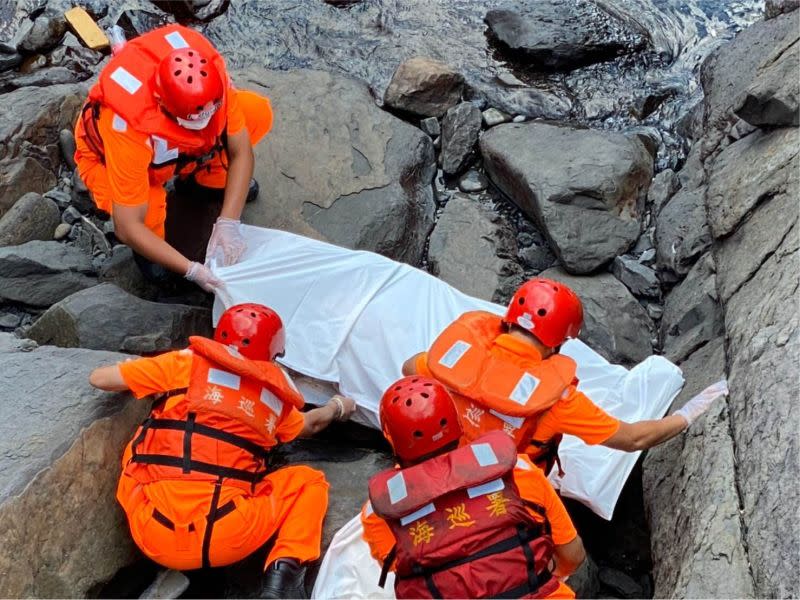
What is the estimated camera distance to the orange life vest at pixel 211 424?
371cm

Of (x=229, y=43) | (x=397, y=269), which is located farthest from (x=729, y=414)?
(x=229, y=43)

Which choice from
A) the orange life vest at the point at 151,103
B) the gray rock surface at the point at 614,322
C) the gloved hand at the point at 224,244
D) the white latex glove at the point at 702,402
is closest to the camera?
the white latex glove at the point at 702,402

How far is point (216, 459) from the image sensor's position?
373cm

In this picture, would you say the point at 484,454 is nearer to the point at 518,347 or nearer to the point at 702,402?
the point at 518,347

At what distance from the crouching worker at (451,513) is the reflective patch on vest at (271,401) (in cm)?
79

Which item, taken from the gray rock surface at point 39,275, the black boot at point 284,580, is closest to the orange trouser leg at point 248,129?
the gray rock surface at point 39,275

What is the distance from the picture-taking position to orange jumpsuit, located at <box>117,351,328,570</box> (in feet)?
12.1

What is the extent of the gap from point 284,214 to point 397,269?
109 cm

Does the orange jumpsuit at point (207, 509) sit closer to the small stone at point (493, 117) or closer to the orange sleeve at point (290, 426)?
the orange sleeve at point (290, 426)

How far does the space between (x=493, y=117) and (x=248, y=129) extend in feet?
6.67

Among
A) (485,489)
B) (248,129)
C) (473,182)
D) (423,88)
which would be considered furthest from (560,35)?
(485,489)

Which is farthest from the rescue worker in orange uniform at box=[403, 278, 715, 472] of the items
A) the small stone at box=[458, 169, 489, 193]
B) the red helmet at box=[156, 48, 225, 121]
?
the small stone at box=[458, 169, 489, 193]

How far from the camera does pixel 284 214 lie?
5.60m

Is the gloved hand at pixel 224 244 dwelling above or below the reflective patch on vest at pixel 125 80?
below
